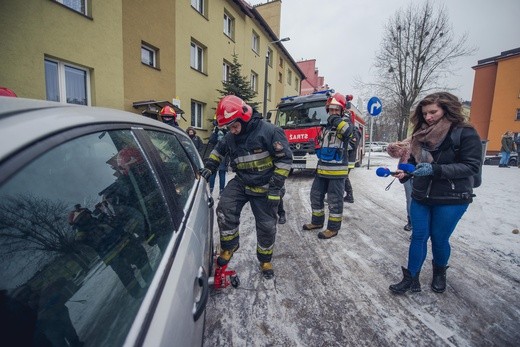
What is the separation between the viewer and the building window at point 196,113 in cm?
1218

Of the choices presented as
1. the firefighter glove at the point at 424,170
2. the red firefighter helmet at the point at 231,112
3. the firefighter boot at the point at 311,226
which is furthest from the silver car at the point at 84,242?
the firefighter boot at the point at 311,226

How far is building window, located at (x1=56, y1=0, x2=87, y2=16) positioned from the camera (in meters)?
6.63

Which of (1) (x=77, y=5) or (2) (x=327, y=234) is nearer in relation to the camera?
(2) (x=327, y=234)

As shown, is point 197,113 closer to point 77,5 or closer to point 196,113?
point 196,113

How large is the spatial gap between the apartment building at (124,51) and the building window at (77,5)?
2cm

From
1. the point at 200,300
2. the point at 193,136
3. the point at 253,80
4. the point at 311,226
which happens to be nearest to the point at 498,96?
the point at 253,80

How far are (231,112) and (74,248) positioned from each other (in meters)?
1.96

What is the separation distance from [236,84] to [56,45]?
7.94 m

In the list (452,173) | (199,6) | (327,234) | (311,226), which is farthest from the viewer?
(199,6)

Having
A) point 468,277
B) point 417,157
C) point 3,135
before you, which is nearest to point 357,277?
point 468,277

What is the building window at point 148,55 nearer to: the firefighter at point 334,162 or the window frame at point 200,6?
the window frame at point 200,6

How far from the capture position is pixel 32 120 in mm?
695

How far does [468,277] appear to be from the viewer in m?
2.92

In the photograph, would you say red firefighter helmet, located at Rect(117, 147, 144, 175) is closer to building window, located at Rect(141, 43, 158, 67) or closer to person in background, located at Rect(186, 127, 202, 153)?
person in background, located at Rect(186, 127, 202, 153)
